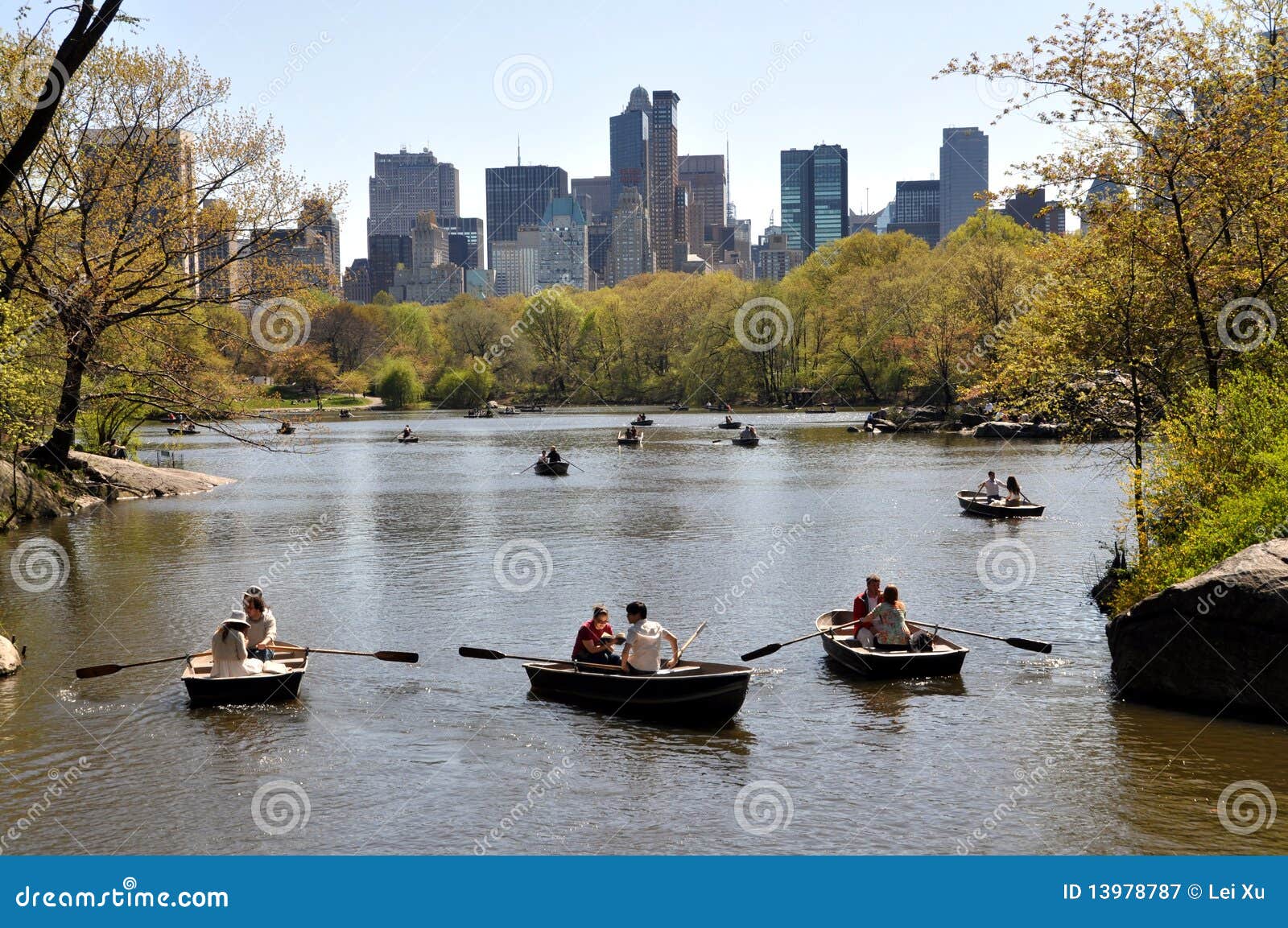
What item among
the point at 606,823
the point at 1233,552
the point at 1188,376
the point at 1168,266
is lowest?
the point at 606,823

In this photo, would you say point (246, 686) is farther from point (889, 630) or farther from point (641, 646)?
point (889, 630)

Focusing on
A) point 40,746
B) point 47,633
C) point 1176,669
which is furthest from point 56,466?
point 1176,669

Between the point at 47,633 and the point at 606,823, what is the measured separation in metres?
14.0

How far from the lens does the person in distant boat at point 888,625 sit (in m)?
18.1

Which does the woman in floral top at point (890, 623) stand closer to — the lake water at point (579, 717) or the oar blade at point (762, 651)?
the lake water at point (579, 717)

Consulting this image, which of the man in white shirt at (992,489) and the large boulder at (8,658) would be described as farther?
the man in white shirt at (992,489)

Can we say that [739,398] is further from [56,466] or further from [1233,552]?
[1233,552]

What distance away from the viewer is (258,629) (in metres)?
17.6

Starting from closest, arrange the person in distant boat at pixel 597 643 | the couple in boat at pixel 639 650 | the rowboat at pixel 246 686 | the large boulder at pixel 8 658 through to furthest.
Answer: the couple in boat at pixel 639 650, the rowboat at pixel 246 686, the person in distant boat at pixel 597 643, the large boulder at pixel 8 658

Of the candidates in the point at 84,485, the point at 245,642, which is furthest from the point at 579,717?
the point at 84,485

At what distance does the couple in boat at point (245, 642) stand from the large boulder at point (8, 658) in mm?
3633

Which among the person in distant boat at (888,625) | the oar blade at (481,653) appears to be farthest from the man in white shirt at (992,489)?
the oar blade at (481,653)

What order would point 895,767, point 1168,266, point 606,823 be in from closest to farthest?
1. point 606,823
2. point 895,767
3. point 1168,266

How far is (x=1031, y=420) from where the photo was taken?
229ft
